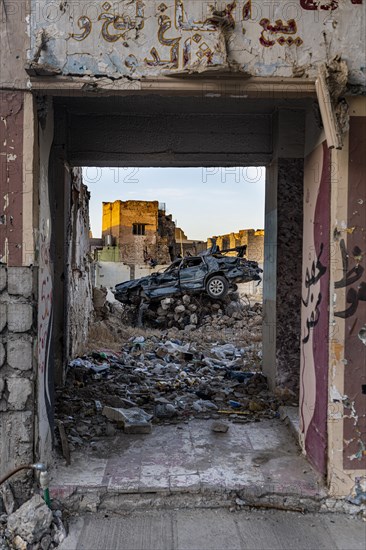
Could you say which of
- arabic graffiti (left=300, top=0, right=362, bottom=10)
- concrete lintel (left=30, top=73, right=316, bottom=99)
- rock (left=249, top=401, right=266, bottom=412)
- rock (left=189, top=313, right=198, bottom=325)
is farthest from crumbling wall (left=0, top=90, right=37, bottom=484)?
rock (left=189, top=313, right=198, bottom=325)

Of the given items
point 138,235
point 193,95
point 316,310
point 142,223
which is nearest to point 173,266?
point 316,310

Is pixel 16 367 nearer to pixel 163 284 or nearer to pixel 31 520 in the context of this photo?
pixel 31 520

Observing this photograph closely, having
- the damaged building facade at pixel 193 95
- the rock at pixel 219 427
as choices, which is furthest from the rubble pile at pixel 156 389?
the damaged building facade at pixel 193 95

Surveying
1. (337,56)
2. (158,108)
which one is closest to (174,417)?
(158,108)

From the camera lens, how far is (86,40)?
3.20m

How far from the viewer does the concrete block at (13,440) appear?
3211 mm

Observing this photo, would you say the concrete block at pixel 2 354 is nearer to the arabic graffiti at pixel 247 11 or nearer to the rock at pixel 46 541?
the rock at pixel 46 541

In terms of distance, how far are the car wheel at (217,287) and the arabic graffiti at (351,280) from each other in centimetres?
945

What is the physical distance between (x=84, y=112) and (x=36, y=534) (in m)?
4.24

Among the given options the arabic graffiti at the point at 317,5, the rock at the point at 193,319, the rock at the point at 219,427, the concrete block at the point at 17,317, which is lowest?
the rock at the point at 219,427

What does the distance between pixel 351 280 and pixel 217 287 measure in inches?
375

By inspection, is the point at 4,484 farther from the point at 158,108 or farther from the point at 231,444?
the point at 158,108

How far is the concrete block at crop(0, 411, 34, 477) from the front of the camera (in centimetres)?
321

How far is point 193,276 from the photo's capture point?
1305cm
